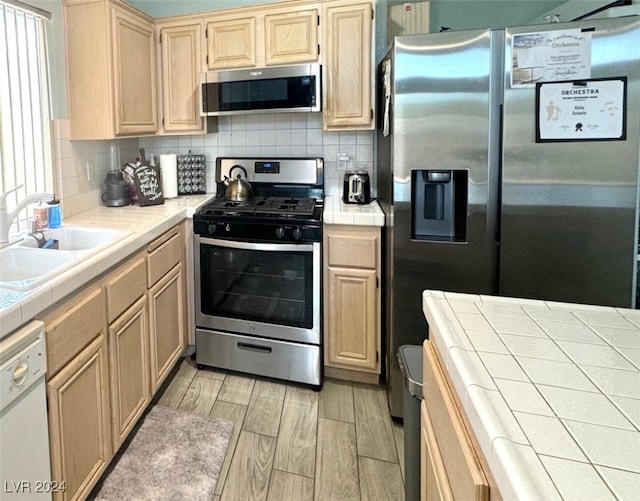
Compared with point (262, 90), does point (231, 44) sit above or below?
above

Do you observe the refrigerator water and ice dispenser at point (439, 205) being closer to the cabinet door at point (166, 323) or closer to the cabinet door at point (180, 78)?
the cabinet door at point (166, 323)

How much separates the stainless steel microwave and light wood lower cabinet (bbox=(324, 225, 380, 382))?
30.4 inches

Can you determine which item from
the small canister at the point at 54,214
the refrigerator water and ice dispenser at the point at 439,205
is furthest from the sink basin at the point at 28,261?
the refrigerator water and ice dispenser at the point at 439,205

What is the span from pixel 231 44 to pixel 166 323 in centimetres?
169

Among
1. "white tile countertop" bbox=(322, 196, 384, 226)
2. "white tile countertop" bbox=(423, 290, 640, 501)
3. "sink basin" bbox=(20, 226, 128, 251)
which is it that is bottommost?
"white tile countertop" bbox=(423, 290, 640, 501)

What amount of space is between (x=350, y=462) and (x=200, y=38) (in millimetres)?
2525

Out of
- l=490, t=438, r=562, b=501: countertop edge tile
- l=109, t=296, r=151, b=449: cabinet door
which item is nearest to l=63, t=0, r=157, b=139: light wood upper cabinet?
l=109, t=296, r=151, b=449: cabinet door

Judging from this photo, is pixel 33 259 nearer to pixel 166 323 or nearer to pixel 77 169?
pixel 166 323

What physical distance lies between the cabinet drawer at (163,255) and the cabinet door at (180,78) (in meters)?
0.80

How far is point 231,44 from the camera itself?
2.67m

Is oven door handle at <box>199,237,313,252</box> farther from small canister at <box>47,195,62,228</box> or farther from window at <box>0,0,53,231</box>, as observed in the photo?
window at <box>0,0,53,231</box>

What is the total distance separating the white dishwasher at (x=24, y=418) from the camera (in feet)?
3.75

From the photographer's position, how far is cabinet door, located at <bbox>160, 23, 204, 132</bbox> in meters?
2.74

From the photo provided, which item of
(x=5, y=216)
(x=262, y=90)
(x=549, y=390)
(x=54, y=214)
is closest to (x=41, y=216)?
(x=54, y=214)
